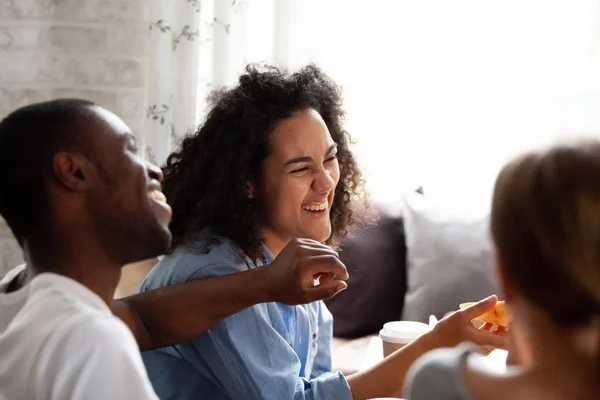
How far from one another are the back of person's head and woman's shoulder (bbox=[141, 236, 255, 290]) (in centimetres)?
76

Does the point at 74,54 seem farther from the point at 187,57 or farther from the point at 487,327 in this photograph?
the point at 487,327

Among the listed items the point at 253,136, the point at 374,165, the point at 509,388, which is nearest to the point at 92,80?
the point at 374,165

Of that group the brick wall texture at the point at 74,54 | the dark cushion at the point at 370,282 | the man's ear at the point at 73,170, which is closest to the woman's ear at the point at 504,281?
the man's ear at the point at 73,170

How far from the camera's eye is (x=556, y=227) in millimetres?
637

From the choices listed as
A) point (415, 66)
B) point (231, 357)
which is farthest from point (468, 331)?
point (415, 66)

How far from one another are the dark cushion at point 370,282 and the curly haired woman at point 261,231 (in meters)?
0.70

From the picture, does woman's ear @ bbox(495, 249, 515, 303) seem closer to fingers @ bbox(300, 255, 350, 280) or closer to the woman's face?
fingers @ bbox(300, 255, 350, 280)

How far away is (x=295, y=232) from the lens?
154 cm

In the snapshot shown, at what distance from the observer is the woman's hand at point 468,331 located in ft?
4.11

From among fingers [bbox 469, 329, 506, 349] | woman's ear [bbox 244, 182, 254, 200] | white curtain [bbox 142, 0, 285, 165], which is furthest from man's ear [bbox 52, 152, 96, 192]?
white curtain [bbox 142, 0, 285, 165]

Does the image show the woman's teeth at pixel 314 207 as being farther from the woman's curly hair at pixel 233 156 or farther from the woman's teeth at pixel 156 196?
the woman's teeth at pixel 156 196

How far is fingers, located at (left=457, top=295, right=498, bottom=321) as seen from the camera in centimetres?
127

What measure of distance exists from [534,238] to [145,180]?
519 millimetres

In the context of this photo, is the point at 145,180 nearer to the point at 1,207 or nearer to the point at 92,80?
the point at 1,207
